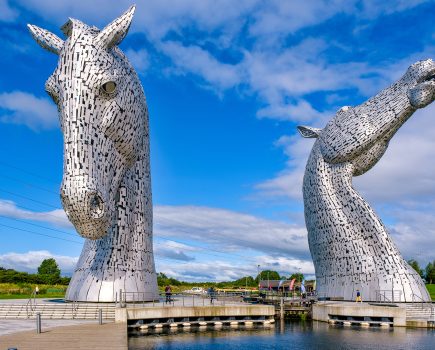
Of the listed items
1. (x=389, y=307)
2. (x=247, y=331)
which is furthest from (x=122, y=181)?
(x=389, y=307)

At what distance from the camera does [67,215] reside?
48.8 feet

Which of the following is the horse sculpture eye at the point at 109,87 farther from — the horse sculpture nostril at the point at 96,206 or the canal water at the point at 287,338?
the canal water at the point at 287,338

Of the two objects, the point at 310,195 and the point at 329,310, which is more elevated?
the point at 310,195

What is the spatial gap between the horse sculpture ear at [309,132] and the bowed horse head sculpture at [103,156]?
9811mm

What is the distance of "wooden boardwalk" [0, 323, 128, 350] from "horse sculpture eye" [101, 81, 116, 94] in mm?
6921

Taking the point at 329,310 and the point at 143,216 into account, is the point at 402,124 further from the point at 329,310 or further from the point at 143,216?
the point at 143,216

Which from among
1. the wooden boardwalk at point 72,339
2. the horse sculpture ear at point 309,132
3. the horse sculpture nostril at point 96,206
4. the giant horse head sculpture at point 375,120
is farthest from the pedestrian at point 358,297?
the horse sculpture nostril at point 96,206

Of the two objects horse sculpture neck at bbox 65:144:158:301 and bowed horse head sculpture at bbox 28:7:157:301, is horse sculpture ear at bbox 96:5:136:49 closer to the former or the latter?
bowed horse head sculpture at bbox 28:7:157:301

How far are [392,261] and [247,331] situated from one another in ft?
24.9

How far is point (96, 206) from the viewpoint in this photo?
15.1 meters

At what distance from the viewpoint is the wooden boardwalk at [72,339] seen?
10186 millimetres

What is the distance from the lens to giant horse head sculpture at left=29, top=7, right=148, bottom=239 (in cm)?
1487

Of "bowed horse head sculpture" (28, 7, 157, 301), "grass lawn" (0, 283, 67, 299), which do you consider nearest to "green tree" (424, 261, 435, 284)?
"grass lawn" (0, 283, 67, 299)

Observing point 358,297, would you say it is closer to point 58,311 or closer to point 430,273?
point 58,311
